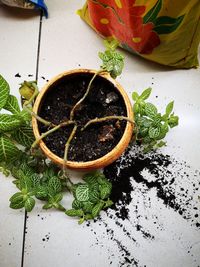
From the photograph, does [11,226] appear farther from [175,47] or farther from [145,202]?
[175,47]

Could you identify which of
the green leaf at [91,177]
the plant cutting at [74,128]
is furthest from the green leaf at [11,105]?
the green leaf at [91,177]

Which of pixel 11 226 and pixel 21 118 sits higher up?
pixel 21 118

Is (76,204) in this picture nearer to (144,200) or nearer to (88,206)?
(88,206)

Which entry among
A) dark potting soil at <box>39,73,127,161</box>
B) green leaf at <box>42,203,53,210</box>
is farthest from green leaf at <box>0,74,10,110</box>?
green leaf at <box>42,203,53,210</box>

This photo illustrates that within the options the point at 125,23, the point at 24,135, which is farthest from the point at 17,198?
the point at 125,23

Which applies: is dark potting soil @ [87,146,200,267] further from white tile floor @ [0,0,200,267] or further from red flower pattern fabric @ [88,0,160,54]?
red flower pattern fabric @ [88,0,160,54]

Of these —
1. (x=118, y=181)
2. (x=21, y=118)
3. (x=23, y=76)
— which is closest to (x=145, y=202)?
(x=118, y=181)

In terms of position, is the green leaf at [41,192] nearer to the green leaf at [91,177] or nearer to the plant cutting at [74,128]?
the plant cutting at [74,128]
